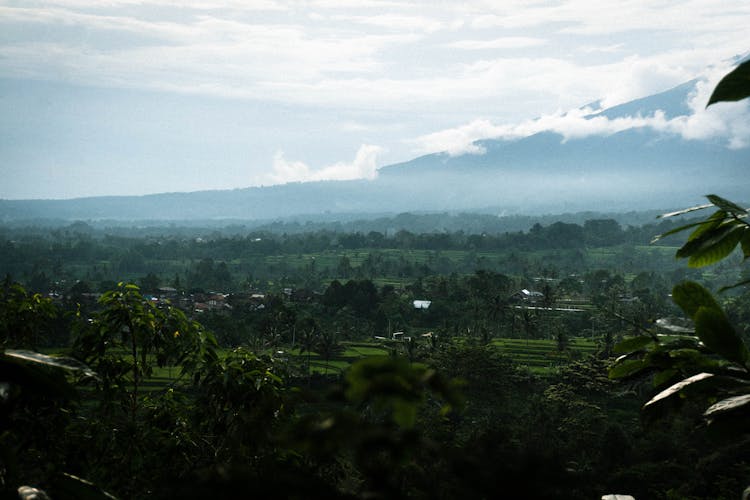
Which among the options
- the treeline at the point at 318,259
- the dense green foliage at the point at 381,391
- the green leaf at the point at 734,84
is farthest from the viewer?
the treeline at the point at 318,259

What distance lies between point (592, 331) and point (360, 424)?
5670 centimetres

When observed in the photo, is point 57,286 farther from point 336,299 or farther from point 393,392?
point 393,392

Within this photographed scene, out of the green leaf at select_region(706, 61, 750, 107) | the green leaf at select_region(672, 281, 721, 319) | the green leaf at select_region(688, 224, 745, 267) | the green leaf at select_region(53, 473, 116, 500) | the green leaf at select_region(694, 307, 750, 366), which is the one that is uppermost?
the green leaf at select_region(706, 61, 750, 107)

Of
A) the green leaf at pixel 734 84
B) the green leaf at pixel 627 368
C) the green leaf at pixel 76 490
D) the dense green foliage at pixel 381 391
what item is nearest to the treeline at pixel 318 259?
the dense green foliage at pixel 381 391

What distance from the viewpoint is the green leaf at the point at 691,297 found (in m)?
1.58

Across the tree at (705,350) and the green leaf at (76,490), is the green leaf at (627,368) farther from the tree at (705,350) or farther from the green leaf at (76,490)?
the green leaf at (76,490)

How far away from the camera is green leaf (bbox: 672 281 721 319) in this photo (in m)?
1.58

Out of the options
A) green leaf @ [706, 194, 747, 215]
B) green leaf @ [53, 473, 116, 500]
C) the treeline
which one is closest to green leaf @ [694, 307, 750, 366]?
green leaf @ [706, 194, 747, 215]

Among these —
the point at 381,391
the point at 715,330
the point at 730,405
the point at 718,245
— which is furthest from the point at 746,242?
the point at 381,391

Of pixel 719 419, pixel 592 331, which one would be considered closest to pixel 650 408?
pixel 719 419

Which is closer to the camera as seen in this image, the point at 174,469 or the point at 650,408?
the point at 650,408

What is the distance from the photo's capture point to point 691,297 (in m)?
1.59

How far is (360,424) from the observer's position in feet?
2.52

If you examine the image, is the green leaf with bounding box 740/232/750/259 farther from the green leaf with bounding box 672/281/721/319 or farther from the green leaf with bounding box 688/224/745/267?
the green leaf with bounding box 672/281/721/319
